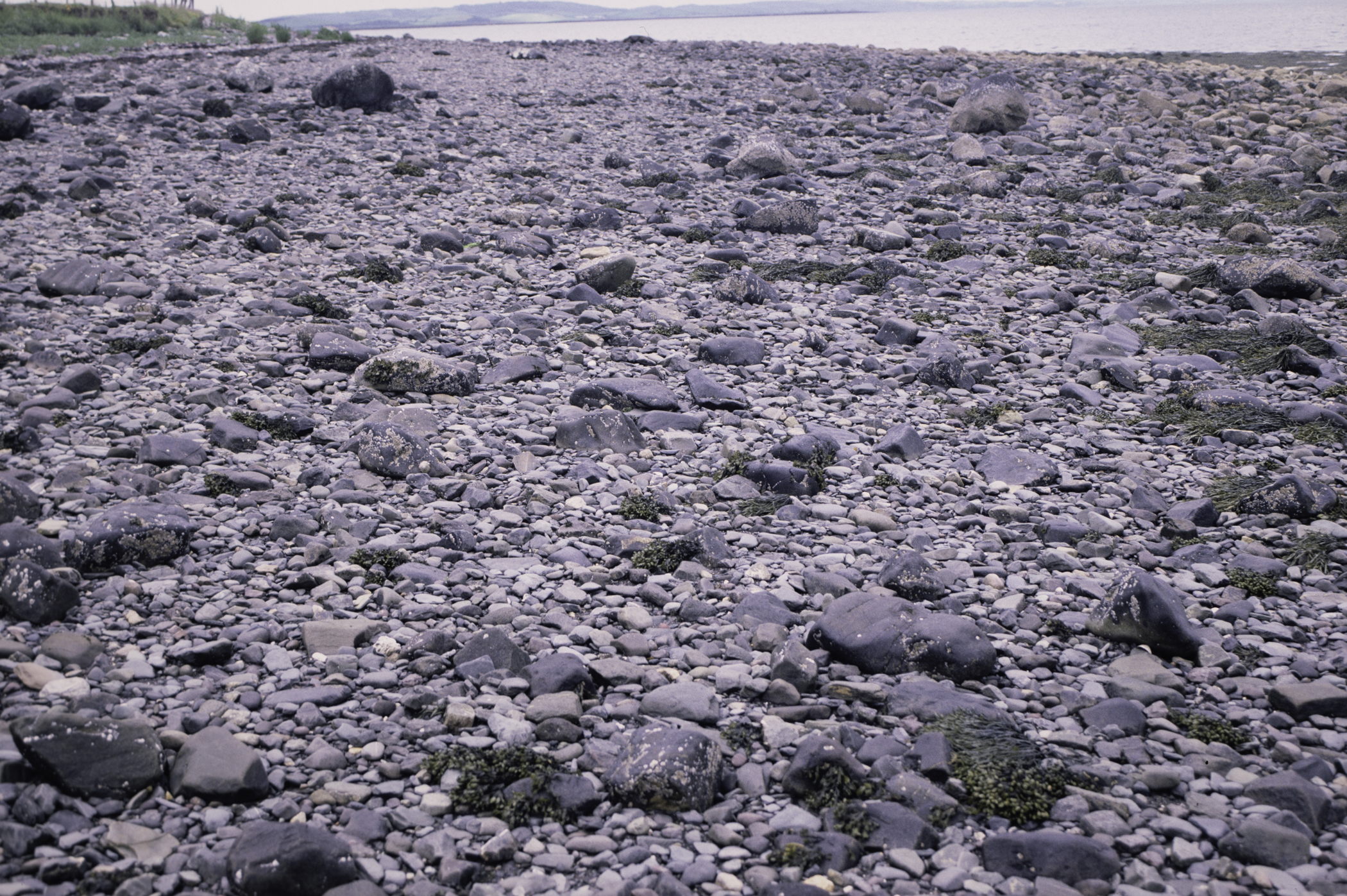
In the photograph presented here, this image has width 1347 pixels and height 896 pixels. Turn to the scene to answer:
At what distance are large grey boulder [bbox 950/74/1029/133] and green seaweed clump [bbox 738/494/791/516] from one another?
1913cm

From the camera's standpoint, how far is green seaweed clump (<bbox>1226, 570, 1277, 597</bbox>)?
5984mm

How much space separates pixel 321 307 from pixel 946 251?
30.2 feet

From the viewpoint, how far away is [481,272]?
41.6ft

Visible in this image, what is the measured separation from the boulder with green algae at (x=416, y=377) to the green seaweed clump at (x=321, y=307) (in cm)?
198

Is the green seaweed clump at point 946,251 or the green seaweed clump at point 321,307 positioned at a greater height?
the green seaweed clump at point 946,251

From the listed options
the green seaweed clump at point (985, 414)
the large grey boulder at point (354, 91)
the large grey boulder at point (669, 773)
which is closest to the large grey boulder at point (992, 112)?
the large grey boulder at point (354, 91)

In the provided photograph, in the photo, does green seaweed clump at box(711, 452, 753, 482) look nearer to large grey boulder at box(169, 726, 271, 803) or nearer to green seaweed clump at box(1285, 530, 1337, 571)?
green seaweed clump at box(1285, 530, 1337, 571)

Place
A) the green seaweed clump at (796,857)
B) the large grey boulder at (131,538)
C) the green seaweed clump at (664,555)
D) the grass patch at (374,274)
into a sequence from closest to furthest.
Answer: the green seaweed clump at (796,857), the large grey boulder at (131,538), the green seaweed clump at (664,555), the grass patch at (374,274)

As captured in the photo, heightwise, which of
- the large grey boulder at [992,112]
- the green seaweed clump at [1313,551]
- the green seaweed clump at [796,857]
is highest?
the large grey boulder at [992,112]

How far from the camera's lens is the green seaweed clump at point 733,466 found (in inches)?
303

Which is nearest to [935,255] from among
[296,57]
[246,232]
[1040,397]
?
[1040,397]

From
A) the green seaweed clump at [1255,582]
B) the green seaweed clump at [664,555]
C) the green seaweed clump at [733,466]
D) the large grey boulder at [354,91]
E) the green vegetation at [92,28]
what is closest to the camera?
the green seaweed clump at [1255,582]

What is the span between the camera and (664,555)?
21.2ft

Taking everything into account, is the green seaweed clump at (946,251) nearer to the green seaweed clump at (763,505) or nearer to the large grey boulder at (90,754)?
the green seaweed clump at (763,505)
